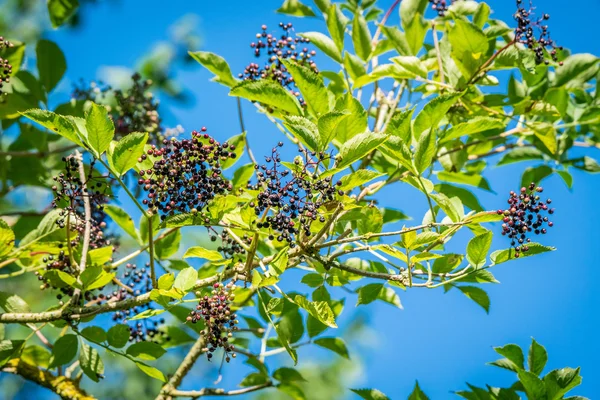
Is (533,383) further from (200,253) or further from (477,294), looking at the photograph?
(200,253)

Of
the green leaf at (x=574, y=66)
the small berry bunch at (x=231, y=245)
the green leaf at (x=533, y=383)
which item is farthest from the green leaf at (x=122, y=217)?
the green leaf at (x=574, y=66)

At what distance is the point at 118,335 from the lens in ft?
6.09

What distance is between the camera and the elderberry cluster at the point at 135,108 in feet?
8.60

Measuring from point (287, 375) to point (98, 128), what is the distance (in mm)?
1168

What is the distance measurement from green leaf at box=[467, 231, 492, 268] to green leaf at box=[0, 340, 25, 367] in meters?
1.37

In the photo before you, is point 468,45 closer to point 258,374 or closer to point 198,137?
point 198,137

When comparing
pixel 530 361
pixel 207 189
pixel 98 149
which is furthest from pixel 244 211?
pixel 530 361

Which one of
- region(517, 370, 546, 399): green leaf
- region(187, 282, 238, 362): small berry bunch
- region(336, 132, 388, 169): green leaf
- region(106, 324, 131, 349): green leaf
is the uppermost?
region(336, 132, 388, 169): green leaf

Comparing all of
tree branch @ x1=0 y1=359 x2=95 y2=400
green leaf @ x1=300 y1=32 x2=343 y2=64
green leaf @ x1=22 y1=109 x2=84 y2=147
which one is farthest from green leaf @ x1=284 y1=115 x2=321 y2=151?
tree branch @ x1=0 y1=359 x2=95 y2=400

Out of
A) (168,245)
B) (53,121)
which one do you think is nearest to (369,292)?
(168,245)

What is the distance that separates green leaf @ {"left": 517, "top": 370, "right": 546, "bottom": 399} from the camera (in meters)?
1.83

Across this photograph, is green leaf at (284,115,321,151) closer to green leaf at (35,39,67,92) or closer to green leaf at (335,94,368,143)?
green leaf at (335,94,368,143)

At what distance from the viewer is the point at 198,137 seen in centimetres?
162

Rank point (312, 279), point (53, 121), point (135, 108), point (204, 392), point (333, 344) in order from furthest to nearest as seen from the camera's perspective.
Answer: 1. point (135, 108)
2. point (333, 344)
3. point (204, 392)
4. point (312, 279)
5. point (53, 121)
